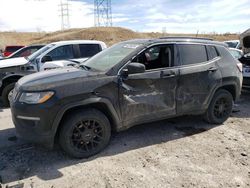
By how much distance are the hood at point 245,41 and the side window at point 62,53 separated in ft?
19.1

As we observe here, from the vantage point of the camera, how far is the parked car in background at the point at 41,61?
22.3 feet

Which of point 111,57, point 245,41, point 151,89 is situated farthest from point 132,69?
point 245,41

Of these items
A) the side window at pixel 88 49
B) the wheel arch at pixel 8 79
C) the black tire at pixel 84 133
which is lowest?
the black tire at pixel 84 133

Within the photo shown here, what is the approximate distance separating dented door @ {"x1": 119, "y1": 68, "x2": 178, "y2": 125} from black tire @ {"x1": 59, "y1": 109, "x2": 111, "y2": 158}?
41cm

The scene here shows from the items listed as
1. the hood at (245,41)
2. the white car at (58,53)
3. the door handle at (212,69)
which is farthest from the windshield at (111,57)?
the hood at (245,41)

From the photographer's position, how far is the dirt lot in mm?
3361

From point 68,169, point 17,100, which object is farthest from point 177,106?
point 17,100

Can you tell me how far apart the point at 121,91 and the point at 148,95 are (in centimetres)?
51

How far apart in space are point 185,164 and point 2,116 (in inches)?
178

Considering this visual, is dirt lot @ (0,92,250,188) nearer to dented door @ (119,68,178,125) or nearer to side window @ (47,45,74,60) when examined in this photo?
dented door @ (119,68,178,125)

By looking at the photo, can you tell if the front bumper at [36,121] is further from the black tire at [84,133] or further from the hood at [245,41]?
the hood at [245,41]

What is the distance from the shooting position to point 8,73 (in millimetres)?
6773

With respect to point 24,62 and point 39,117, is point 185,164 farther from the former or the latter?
point 24,62

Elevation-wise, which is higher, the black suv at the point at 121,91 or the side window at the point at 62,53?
the side window at the point at 62,53
